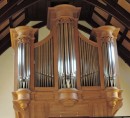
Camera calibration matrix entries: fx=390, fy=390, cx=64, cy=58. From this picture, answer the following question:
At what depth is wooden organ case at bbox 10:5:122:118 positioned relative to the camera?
1044 cm

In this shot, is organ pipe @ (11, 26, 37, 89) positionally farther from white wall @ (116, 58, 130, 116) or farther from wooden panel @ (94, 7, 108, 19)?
white wall @ (116, 58, 130, 116)

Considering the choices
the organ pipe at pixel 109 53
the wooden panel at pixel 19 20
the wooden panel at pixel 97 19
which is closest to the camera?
the organ pipe at pixel 109 53

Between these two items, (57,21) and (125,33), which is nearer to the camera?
(57,21)

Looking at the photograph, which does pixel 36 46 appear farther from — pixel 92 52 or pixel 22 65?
pixel 92 52

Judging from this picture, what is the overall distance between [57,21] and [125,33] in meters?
2.83

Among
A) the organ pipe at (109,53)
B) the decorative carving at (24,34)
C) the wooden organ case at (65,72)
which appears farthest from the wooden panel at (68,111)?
the decorative carving at (24,34)

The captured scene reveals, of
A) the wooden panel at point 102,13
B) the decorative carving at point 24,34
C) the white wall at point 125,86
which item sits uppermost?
the wooden panel at point 102,13

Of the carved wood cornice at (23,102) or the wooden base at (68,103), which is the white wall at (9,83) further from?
the carved wood cornice at (23,102)

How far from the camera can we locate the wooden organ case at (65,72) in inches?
411

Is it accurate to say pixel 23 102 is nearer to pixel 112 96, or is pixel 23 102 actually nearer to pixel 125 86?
pixel 112 96

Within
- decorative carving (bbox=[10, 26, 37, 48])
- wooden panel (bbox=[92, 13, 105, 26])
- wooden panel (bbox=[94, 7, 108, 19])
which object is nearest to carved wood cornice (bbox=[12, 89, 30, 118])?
decorative carving (bbox=[10, 26, 37, 48])

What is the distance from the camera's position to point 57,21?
11531 millimetres

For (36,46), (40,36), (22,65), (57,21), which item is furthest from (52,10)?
(40,36)

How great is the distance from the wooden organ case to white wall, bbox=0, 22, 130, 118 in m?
2.42
